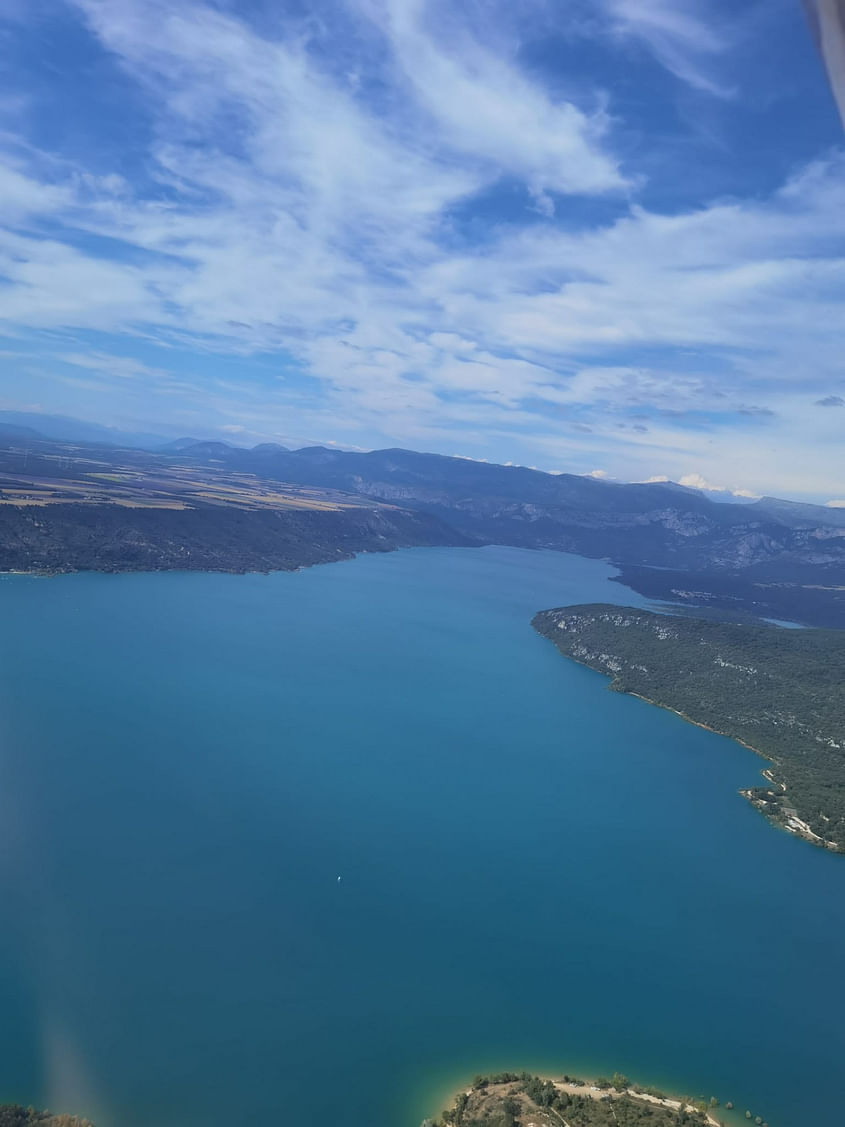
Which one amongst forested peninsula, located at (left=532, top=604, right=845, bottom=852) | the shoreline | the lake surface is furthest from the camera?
forested peninsula, located at (left=532, top=604, right=845, bottom=852)

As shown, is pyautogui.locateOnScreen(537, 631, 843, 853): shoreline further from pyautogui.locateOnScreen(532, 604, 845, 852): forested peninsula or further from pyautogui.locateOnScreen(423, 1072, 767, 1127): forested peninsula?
pyautogui.locateOnScreen(423, 1072, 767, 1127): forested peninsula

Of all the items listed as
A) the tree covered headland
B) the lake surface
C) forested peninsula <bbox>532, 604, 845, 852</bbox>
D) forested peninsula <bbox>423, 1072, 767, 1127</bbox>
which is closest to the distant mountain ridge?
forested peninsula <bbox>532, 604, 845, 852</bbox>

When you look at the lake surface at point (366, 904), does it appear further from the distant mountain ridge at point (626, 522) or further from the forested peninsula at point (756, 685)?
the distant mountain ridge at point (626, 522)

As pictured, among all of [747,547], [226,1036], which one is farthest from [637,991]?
[747,547]

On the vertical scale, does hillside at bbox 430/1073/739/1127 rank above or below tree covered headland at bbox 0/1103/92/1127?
below

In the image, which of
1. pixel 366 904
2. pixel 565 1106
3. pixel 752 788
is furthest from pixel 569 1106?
pixel 752 788

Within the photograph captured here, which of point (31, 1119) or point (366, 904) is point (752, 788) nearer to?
point (366, 904)

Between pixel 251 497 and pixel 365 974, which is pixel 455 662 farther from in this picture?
pixel 251 497
